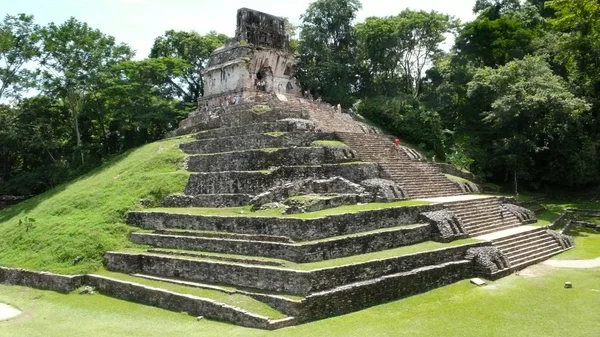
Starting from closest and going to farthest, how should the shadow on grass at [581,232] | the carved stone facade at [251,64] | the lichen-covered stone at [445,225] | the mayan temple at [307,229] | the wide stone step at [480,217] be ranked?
the mayan temple at [307,229] → the lichen-covered stone at [445,225] → the wide stone step at [480,217] → the shadow on grass at [581,232] → the carved stone facade at [251,64]

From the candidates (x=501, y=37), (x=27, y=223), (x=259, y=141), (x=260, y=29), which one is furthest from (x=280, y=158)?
(x=501, y=37)

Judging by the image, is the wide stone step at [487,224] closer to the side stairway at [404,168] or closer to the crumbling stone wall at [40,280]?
the side stairway at [404,168]

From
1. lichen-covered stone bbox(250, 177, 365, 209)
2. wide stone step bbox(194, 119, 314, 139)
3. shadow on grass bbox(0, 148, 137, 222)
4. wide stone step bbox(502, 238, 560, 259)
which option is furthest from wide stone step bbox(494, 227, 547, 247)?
shadow on grass bbox(0, 148, 137, 222)

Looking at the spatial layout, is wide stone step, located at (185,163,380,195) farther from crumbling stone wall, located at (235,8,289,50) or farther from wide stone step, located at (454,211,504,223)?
crumbling stone wall, located at (235,8,289,50)

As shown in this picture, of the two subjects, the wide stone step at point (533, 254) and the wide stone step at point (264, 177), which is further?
the wide stone step at point (264, 177)

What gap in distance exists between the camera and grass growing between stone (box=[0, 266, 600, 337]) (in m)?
9.35

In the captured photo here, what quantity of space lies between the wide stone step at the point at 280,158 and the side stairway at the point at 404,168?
1.30 m

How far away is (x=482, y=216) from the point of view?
16.8 m

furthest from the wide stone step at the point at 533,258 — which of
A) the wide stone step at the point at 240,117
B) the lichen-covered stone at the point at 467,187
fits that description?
the wide stone step at the point at 240,117

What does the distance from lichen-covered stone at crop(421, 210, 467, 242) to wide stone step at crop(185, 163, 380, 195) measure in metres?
3.03

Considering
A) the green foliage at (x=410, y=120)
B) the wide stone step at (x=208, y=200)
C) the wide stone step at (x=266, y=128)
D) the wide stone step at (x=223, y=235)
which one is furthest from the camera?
the green foliage at (x=410, y=120)

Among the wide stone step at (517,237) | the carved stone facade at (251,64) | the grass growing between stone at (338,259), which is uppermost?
the carved stone facade at (251,64)

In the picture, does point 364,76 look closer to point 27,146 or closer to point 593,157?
point 593,157

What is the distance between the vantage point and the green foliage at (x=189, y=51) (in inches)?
1442
